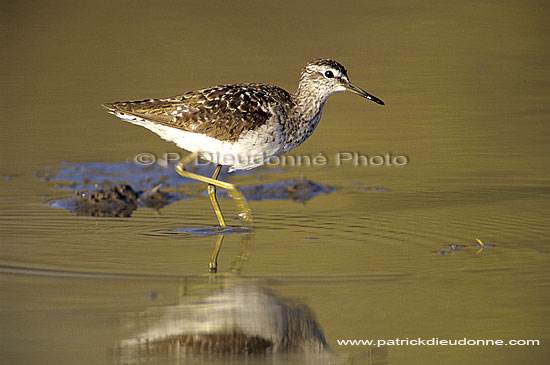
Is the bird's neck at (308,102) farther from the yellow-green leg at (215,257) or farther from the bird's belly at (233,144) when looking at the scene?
the yellow-green leg at (215,257)

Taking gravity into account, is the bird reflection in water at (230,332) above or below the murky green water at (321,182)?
below

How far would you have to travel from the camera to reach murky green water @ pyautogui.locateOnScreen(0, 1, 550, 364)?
5.50 metres

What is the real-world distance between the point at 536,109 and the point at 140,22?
9205 mm

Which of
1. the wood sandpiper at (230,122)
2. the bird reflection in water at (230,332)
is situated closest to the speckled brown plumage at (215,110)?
the wood sandpiper at (230,122)

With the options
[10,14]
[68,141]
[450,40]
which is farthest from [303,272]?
[10,14]

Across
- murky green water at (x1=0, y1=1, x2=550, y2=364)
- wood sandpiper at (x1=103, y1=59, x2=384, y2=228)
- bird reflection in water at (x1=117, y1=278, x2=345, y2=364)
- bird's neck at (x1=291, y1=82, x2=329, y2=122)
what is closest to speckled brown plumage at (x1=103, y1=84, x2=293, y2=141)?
wood sandpiper at (x1=103, y1=59, x2=384, y2=228)

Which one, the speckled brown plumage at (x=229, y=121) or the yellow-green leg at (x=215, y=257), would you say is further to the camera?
the speckled brown plumage at (x=229, y=121)

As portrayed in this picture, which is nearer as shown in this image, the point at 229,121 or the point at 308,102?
the point at 229,121

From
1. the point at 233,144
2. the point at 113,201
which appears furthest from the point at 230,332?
the point at 113,201

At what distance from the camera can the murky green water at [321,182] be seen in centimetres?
550

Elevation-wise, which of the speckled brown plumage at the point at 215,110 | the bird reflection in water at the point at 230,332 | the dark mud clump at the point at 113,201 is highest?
the speckled brown plumage at the point at 215,110

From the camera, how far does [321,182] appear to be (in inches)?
404

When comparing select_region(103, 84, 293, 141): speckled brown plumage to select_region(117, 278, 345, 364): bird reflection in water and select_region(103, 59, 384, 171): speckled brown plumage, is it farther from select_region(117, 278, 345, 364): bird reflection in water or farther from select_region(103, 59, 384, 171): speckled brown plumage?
select_region(117, 278, 345, 364): bird reflection in water

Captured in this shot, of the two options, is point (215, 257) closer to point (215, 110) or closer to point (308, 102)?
point (215, 110)
